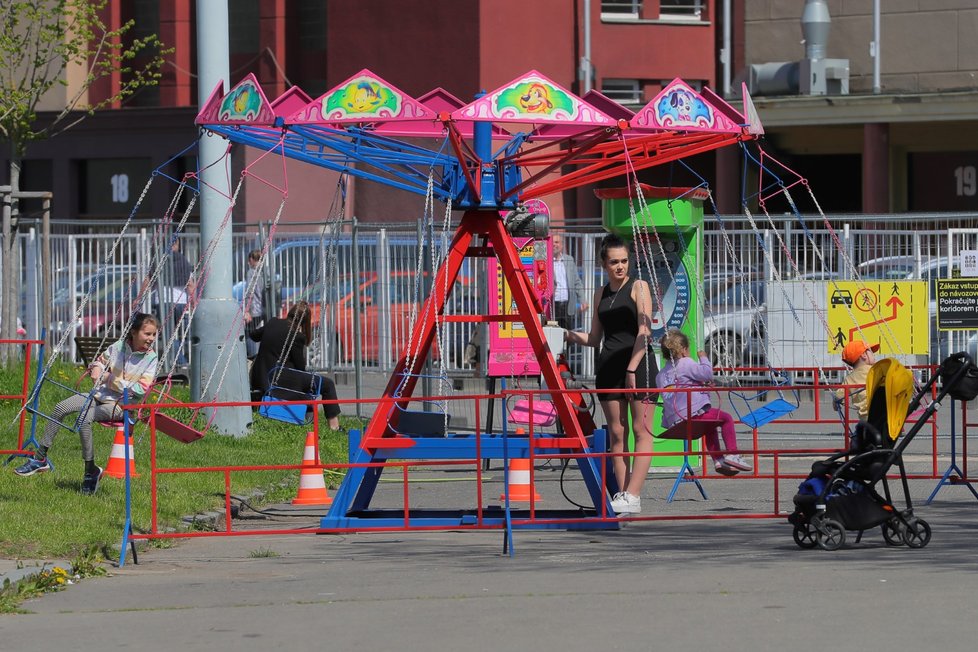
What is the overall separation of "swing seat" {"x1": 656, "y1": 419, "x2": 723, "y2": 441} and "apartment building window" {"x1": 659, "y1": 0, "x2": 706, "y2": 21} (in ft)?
79.8

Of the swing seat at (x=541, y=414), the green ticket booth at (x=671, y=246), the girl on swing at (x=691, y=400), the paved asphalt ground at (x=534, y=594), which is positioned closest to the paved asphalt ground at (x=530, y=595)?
the paved asphalt ground at (x=534, y=594)

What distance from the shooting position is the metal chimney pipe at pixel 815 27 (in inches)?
1234

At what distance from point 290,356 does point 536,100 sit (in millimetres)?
7335

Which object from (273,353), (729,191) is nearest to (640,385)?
(273,353)

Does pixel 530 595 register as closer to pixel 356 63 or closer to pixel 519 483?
pixel 519 483

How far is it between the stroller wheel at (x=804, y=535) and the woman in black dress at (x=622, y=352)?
1619 millimetres

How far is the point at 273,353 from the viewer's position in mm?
16906

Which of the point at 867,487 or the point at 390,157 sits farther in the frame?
the point at 390,157

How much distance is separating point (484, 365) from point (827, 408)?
3.92 metres

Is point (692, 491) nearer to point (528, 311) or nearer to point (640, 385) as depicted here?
point (640, 385)

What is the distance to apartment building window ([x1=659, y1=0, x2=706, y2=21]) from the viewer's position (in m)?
34.8

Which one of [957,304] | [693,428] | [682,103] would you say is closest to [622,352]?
[693,428]

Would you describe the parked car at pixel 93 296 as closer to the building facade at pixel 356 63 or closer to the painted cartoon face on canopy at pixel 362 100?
the building facade at pixel 356 63

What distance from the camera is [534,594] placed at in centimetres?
843
